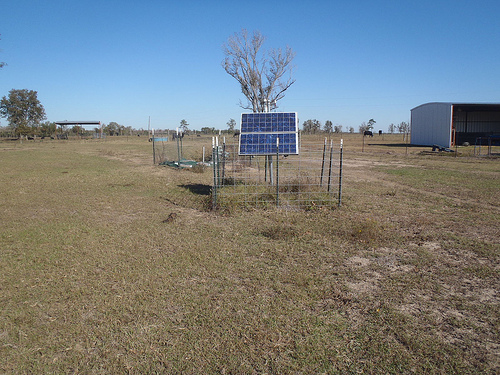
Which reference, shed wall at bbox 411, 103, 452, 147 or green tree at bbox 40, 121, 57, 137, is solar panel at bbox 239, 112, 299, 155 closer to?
shed wall at bbox 411, 103, 452, 147

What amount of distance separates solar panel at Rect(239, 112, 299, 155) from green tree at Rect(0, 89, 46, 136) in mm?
83176

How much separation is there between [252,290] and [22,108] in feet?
315

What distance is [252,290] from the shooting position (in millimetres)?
4559

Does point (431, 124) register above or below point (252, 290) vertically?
above

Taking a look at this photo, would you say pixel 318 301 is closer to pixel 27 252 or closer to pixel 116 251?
pixel 116 251

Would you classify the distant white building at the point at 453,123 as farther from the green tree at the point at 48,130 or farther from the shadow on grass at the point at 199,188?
the green tree at the point at 48,130

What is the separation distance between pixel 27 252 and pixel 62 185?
794 centimetres

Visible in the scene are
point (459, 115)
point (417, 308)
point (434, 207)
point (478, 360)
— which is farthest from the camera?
point (459, 115)

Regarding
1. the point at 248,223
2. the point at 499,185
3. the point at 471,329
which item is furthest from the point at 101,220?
the point at 499,185

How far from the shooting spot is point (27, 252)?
600 cm

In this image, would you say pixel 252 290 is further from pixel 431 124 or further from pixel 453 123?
pixel 453 123

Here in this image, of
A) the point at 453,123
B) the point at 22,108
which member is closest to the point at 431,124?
the point at 453,123

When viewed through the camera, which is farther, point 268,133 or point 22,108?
point 22,108

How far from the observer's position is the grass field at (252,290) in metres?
3.28
